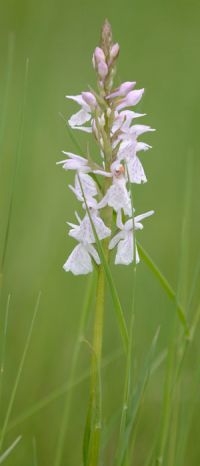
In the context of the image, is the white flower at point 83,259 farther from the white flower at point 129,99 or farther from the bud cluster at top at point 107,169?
the white flower at point 129,99

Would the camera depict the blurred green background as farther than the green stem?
Yes

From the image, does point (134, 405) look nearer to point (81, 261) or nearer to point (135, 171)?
point (81, 261)

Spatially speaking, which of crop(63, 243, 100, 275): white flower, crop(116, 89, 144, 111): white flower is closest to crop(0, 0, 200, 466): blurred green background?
crop(116, 89, 144, 111): white flower

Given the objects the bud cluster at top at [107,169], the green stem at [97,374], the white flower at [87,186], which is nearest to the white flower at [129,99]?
the bud cluster at top at [107,169]

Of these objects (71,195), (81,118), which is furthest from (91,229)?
(71,195)

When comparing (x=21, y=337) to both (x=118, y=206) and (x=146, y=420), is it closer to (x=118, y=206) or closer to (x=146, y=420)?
(x=146, y=420)

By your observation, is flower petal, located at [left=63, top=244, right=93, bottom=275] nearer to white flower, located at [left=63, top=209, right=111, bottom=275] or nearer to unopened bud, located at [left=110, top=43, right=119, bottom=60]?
white flower, located at [left=63, top=209, right=111, bottom=275]
